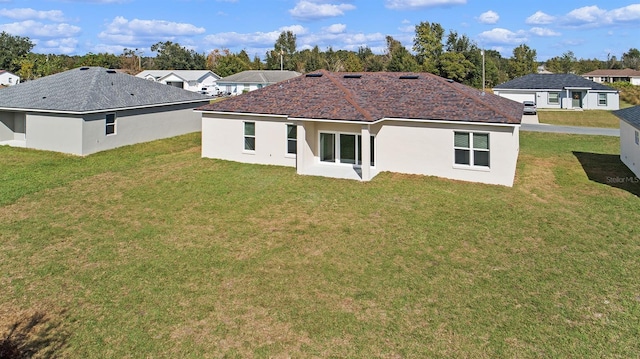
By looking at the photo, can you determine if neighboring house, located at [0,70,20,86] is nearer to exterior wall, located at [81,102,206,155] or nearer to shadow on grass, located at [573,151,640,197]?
exterior wall, located at [81,102,206,155]

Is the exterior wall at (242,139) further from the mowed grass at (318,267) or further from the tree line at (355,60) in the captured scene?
the tree line at (355,60)

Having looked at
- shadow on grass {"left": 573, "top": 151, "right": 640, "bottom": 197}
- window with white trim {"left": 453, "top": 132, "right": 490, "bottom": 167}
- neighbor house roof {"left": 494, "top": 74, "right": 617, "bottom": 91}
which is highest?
neighbor house roof {"left": 494, "top": 74, "right": 617, "bottom": 91}

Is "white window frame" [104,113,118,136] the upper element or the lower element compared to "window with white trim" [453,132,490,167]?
upper

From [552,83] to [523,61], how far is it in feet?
101

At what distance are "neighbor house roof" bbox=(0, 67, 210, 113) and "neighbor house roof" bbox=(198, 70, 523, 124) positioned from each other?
7.69 metres

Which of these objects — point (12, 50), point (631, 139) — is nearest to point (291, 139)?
point (631, 139)

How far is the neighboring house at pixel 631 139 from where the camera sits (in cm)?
2038

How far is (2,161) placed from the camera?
23.1 meters

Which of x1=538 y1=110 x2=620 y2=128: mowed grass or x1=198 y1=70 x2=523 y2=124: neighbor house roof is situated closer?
x1=198 y1=70 x2=523 y2=124: neighbor house roof

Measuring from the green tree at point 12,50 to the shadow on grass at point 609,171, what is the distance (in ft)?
382

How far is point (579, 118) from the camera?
44.9 metres

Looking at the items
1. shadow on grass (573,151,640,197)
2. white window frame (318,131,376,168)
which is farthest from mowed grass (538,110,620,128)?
white window frame (318,131,376,168)

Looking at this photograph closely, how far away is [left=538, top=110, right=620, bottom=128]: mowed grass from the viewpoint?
4144 cm

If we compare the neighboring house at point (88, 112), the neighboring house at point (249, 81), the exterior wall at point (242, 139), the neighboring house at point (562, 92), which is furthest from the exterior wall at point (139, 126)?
the neighboring house at point (249, 81)
